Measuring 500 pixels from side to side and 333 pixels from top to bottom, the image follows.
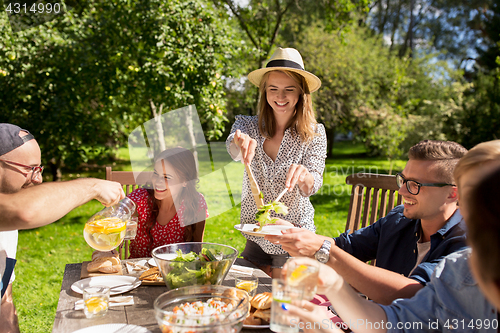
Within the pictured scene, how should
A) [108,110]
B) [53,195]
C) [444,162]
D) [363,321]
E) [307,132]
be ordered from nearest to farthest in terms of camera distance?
1. [363,321]
2. [53,195]
3. [444,162]
4. [307,132]
5. [108,110]

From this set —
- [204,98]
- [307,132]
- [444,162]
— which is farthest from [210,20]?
[444,162]

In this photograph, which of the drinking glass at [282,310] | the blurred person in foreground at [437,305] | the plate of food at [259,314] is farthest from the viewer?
the plate of food at [259,314]

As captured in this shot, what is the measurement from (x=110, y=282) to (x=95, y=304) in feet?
1.21

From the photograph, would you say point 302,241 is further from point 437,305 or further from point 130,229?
point 130,229

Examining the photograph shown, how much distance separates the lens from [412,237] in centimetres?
201


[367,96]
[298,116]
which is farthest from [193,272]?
[367,96]

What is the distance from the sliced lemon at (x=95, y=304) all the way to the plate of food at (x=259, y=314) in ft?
1.95

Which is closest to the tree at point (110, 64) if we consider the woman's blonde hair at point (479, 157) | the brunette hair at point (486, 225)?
the woman's blonde hair at point (479, 157)

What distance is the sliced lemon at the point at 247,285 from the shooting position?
182cm

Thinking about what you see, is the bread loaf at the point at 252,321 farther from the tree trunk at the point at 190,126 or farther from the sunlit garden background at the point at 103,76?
the sunlit garden background at the point at 103,76

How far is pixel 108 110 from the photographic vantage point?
722cm

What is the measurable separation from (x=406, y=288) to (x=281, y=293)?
2.45 ft

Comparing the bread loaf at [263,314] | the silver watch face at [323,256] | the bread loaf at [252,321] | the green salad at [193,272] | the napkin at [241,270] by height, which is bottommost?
the napkin at [241,270]

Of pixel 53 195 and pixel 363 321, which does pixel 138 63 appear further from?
pixel 363 321
